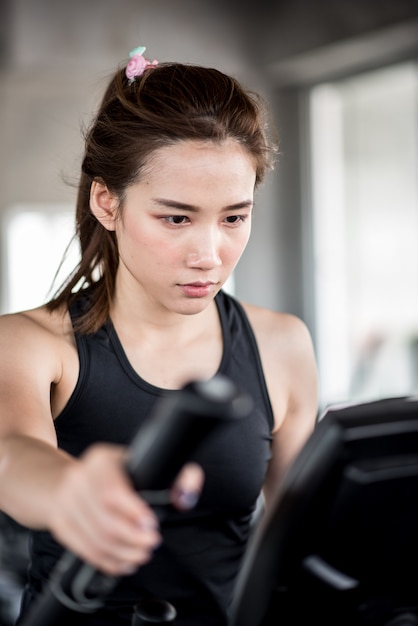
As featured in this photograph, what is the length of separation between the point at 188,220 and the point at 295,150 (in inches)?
173

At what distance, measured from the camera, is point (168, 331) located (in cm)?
166

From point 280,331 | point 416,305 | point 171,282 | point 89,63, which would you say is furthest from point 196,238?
point 89,63

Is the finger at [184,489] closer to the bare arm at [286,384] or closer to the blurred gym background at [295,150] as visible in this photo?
the bare arm at [286,384]

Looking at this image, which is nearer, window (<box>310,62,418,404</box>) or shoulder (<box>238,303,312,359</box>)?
shoulder (<box>238,303,312,359</box>)

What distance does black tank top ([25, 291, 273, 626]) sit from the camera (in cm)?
153

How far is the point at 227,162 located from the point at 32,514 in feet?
2.18

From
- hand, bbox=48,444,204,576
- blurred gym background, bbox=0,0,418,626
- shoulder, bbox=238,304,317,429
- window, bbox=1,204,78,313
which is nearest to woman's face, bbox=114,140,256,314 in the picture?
shoulder, bbox=238,304,317,429

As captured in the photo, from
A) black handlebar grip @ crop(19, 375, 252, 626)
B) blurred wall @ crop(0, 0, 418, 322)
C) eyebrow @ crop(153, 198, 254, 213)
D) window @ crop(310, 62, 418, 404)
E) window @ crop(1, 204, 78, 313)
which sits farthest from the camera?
window @ crop(1, 204, 78, 313)

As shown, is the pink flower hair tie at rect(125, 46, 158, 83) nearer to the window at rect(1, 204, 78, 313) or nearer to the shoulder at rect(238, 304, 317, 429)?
the shoulder at rect(238, 304, 317, 429)

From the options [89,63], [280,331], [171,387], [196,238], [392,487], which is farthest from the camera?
[89,63]

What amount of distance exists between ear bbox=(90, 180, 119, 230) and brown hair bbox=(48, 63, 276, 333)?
0.6 inches

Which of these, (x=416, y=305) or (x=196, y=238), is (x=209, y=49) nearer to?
(x=416, y=305)

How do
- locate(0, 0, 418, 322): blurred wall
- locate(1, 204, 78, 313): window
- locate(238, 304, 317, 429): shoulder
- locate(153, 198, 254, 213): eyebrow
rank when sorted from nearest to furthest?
locate(153, 198, 254, 213): eyebrow < locate(238, 304, 317, 429): shoulder < locate(0, 0, 418, 322): blurred wall < locate(1, 204, 78, 313): window

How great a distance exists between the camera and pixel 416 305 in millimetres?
4855
